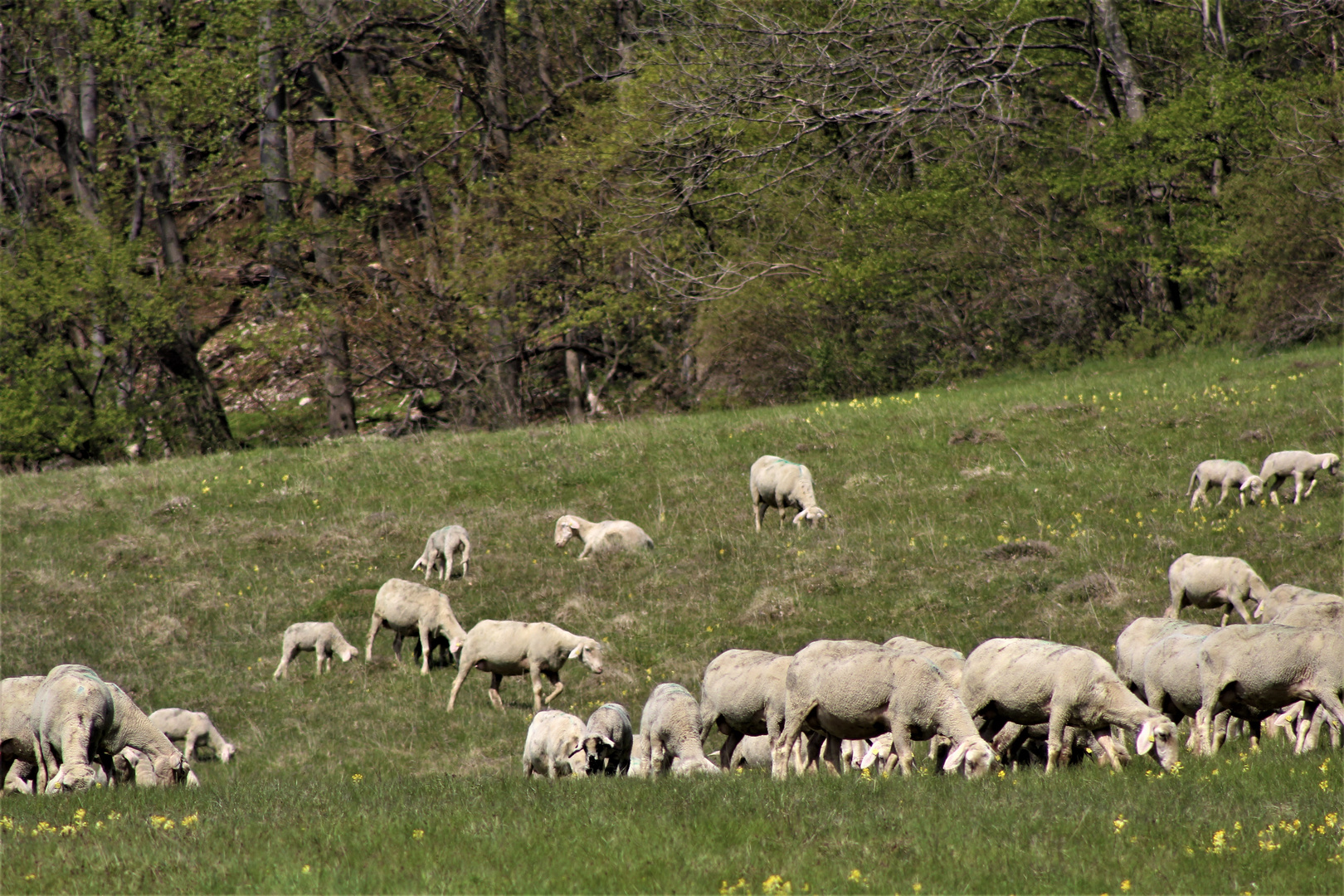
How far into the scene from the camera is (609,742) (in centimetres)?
1267

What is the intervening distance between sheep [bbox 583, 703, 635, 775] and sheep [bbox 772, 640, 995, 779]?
1872 mm

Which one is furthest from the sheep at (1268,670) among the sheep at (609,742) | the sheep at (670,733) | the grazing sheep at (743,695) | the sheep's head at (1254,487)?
the sheep's head at (1254,487)

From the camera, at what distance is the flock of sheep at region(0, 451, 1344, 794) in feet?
36.1

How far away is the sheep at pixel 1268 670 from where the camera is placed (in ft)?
35.8

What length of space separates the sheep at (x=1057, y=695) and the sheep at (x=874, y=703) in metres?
0.60

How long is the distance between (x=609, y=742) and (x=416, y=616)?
23.2 feet

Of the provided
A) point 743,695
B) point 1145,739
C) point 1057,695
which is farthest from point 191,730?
point 1145,739

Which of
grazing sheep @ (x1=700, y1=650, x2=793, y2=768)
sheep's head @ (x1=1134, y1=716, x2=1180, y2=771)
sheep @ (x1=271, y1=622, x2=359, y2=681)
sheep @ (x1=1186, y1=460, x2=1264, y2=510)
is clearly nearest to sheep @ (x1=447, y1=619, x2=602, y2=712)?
sheep @ (x1=271, y1=622, x2=359, y2=681)

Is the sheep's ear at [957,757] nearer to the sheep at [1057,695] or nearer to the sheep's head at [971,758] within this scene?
the sheep's head at [971,758]

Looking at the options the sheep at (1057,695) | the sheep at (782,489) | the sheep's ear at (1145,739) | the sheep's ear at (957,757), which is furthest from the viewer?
the sheep at (782,489)

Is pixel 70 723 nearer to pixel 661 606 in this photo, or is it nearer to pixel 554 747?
pixel 554 747

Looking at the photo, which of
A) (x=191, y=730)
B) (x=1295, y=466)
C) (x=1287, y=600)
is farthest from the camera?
(x=1295, y=466)

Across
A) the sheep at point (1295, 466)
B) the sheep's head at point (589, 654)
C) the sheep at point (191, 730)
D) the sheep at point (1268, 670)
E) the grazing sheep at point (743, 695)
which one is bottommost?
the sheep at point (191, 730)

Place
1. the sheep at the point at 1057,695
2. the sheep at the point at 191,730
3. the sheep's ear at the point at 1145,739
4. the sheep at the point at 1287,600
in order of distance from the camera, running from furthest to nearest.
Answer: the sheep at the point at 191,730
the sheep at the point at 1287,600
the sheep at the point at 1057,695
the sheep's ear at the point at 1145,739
